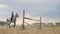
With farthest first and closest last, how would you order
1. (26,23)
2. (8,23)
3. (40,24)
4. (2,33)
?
(40,24)
(8,23)
(26,23)
(2,33)

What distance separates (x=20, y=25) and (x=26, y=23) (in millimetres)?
1120

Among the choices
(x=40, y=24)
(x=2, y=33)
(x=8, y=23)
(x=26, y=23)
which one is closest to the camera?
(x=2, y=33)

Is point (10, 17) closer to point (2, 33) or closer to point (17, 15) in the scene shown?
point (17, 15)

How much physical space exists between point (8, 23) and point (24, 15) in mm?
2537

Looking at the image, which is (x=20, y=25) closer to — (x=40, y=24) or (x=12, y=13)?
(x=12, y=13)

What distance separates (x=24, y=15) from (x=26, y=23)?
111 centimetres

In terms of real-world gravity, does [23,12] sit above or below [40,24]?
above

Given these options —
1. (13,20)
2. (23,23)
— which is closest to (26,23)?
(23,23)

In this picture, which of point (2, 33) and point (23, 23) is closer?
point (2, 33)

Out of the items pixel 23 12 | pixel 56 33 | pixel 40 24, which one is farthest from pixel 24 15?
pixel 56 33

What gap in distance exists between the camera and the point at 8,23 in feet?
87.5

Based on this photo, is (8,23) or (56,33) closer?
(56,33)

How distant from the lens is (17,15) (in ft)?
84.8

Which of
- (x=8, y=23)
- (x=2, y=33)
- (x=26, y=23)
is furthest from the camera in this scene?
(x=8, y=23)
